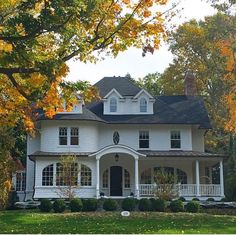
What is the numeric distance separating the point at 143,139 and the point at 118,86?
5.10 meters

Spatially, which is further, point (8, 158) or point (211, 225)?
point (8, 158)

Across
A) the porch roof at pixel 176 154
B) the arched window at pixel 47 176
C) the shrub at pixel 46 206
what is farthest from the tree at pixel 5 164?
the porch roof at pixel 176 154

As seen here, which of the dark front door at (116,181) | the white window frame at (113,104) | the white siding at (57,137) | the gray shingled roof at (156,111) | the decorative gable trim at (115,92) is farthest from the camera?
the white window frame at (113,104)

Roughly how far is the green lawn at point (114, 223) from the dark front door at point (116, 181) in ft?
37.1

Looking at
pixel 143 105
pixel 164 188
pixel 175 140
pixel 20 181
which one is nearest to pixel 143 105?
pixel 143 105

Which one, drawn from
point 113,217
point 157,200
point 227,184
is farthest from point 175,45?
point 113,217

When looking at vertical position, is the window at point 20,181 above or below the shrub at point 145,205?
above

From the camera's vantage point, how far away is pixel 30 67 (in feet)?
45.3

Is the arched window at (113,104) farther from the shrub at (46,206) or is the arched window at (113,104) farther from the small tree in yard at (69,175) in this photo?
the shrub at (46,206)

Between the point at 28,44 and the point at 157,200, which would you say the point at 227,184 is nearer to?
the point at 157,200

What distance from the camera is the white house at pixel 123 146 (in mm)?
32562

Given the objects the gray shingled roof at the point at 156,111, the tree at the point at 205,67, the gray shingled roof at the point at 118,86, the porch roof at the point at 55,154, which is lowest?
the porch roof at the point at 55,154

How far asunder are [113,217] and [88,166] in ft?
37.1

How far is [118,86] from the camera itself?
38000mm
